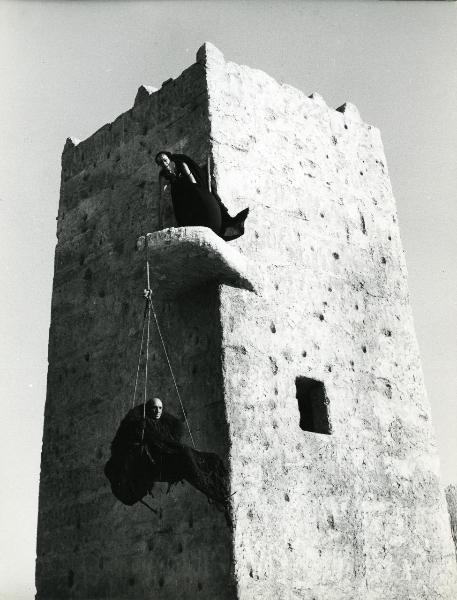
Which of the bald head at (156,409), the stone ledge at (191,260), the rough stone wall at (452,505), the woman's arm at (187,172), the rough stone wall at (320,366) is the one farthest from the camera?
the rough stone wall at (452,505)

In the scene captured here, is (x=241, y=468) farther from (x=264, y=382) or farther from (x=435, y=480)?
(x=435, y=480)

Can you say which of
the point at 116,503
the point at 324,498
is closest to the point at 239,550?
the point at 324,498

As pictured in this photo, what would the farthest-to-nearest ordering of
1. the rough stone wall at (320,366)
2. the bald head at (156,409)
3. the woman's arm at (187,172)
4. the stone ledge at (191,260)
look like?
the woman's arm at (187,172)
the stone ledge at (191,260)
the rough stone wall at (320,366)
the bald head at (156,409)

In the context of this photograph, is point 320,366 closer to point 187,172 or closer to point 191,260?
point 191,260

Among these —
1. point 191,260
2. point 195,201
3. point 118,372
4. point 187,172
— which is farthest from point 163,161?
point 118,372

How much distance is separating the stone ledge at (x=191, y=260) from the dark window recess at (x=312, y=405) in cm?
108

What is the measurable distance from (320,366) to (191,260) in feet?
5.53

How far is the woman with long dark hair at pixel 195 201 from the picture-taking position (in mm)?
6688

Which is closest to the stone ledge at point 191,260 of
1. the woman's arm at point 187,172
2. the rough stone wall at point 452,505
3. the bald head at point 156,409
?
the woman's arm at point 187,172

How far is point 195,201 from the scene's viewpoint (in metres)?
6.69

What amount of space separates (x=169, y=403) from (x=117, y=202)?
8.41 feet

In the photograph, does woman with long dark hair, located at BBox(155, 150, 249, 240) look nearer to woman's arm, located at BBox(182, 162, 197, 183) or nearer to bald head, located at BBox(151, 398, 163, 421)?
woman's arm, located at BBox(182, 162, 197, 183)

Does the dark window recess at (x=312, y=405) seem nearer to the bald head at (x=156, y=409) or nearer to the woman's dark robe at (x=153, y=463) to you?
the woman's dark robe at (x=153, y=463)

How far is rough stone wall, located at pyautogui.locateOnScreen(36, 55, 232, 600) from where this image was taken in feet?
20.8
